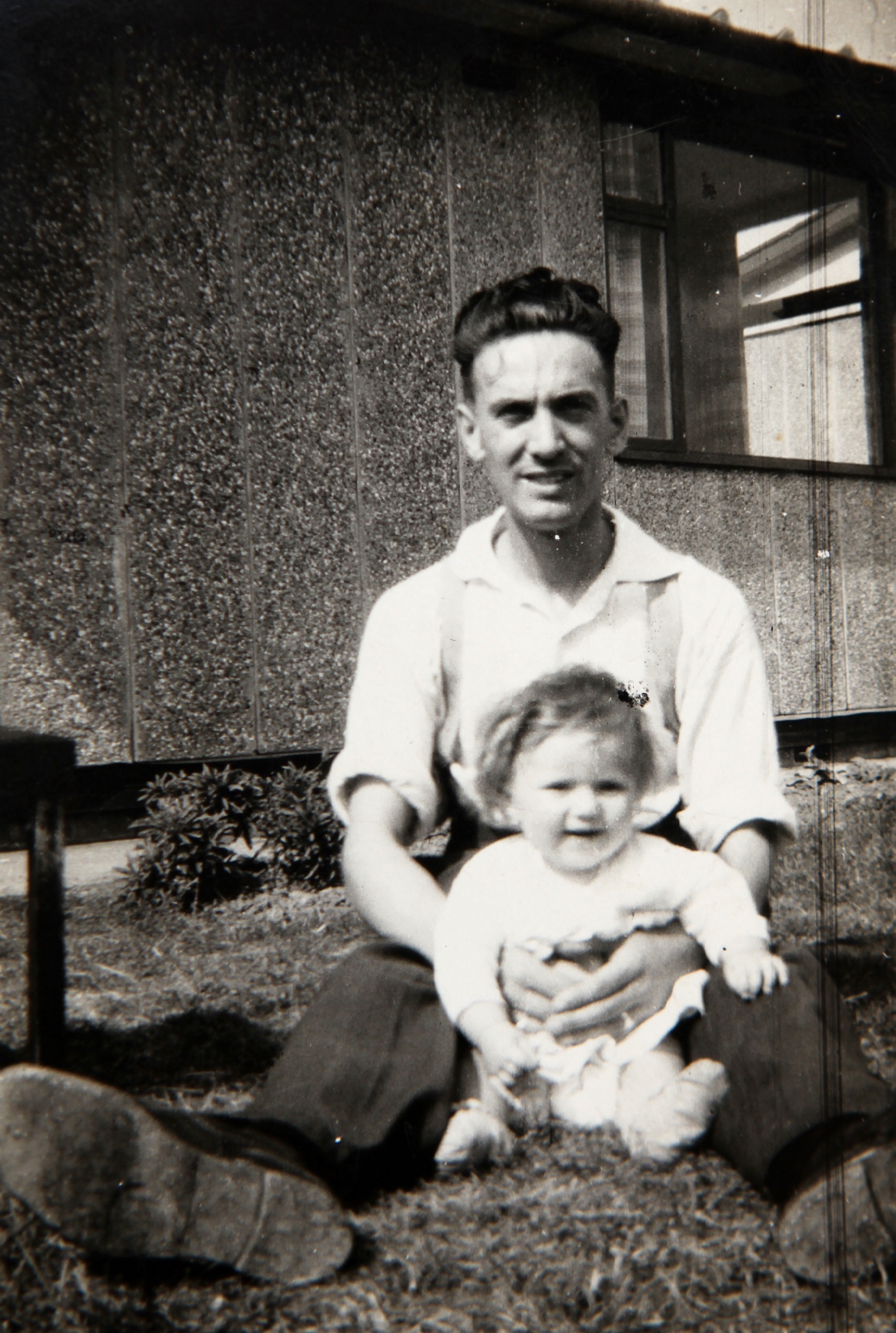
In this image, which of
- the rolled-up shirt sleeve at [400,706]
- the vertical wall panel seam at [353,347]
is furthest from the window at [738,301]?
the rolled-up shirt sleeve at [400,706]

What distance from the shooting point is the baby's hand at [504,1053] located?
137 centimetres

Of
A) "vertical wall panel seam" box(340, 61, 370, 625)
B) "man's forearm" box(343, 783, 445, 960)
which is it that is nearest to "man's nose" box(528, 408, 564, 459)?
"man's forearm" box(343, 783, 445, 960)

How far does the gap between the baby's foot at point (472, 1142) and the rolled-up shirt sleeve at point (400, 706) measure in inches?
17.5

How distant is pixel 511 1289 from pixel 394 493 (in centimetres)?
182

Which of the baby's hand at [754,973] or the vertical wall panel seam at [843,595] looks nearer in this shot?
the baby's hand at [754,973]

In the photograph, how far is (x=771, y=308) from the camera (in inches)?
71.3

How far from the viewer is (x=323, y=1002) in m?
1.46

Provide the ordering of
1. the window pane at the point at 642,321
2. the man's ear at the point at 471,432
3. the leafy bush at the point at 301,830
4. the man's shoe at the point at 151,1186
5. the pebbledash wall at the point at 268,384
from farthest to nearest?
the leafy bush at the point at 301,830 < the window pane at the point at 642,321 < the pebbledash wall at the point at 268,384 < the man's ear at the point at 471,432 < the man's shoe at the point at 151,1186

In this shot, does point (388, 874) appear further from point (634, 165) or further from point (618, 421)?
point (634, 165)

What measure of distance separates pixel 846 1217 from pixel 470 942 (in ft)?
1.85

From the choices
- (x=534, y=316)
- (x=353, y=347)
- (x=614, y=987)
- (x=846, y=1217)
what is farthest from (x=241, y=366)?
(x=846, y=1217)

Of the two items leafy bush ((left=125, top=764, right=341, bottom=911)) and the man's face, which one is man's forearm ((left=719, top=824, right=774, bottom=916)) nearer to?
the man's face

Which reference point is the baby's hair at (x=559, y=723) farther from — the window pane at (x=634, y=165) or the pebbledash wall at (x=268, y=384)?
the window pane at (x=634, y=165)

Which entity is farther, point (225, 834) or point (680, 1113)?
point (225, 834)
